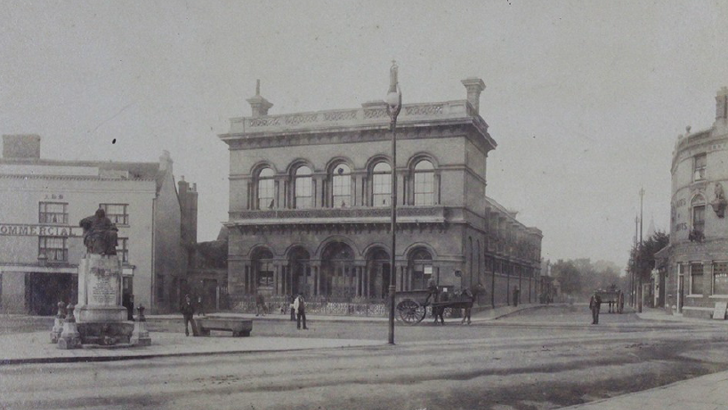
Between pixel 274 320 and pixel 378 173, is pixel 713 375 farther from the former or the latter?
pixel 378 173

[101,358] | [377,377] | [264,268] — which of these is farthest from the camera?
[264,268]

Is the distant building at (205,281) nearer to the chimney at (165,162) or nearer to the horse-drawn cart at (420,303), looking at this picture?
the chimney at (165,162)

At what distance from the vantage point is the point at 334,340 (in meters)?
19.3

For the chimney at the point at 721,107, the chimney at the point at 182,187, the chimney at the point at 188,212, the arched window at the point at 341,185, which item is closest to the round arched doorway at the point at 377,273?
the arched window at the point at 341,185

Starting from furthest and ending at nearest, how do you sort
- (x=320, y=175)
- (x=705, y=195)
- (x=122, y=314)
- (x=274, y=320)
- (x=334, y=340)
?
1. (x=320, y=175)
2. (x=705, y=195)
3. (x=274, y=320)
4. (x=334, y=340)
5. (x=122, y=314)

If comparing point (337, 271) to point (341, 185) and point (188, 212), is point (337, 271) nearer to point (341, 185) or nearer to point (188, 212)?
point (341, 185)

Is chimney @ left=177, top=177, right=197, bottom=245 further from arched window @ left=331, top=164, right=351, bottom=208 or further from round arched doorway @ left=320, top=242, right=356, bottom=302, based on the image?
arched window @ left=331, top=164, right=351, bottom=208

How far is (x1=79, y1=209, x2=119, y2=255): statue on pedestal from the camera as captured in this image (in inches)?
638

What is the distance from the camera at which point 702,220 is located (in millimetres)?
34938

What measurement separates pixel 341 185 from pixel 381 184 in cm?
234

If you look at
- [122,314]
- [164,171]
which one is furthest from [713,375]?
[164,171]

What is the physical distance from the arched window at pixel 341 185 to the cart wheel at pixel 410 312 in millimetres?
10790

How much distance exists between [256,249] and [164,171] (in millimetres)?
6858

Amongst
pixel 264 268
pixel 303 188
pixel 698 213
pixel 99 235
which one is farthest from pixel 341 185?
pixel 99 235
